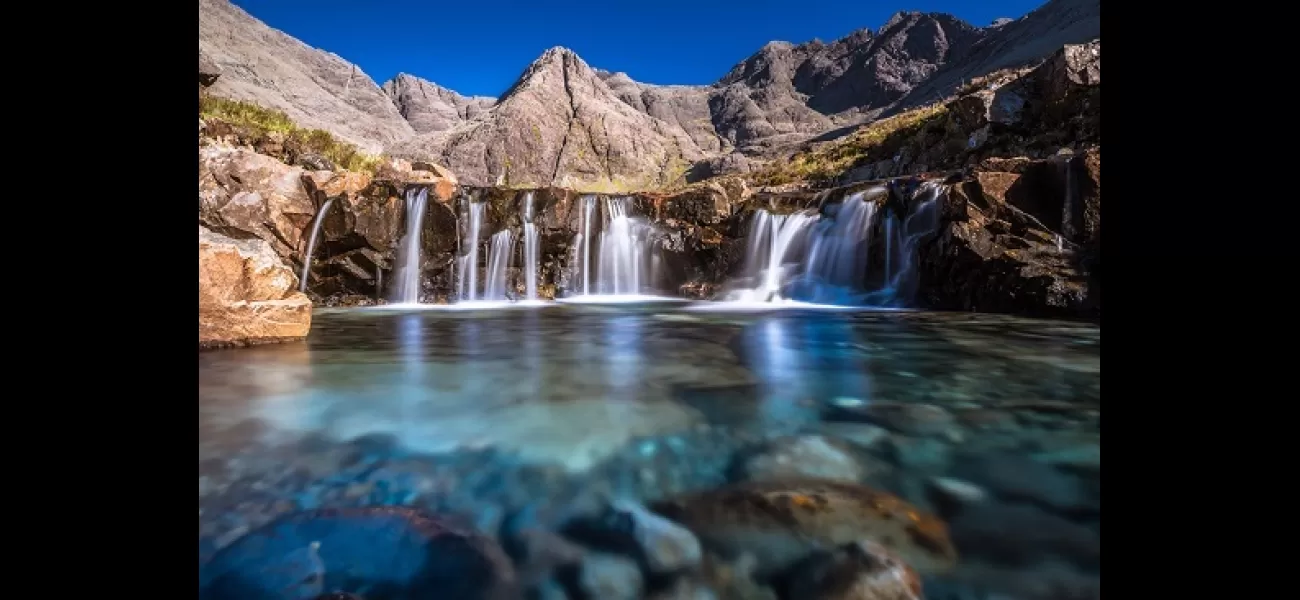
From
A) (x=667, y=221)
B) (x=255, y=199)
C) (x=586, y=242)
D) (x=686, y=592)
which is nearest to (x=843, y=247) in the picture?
(x=667, y=221)

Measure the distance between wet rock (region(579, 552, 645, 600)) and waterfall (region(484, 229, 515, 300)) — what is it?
1181 cm

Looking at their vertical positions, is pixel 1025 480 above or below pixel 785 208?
below

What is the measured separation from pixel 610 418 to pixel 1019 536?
1.90 m

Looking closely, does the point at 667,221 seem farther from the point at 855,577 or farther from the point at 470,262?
the point at 855,577

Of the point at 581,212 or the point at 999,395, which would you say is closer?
the point at 999,395

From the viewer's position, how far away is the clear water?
1.95 meters

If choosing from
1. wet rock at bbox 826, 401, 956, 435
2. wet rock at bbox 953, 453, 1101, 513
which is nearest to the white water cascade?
wet rock at bbox 826, 401, 956, 435

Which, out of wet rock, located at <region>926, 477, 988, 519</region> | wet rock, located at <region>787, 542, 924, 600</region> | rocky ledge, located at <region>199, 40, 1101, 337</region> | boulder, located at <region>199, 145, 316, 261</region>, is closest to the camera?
wet rock, located at <region>787, 542, 924, 600</region>

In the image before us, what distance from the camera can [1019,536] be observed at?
5.44 ft

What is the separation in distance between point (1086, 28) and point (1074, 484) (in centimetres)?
6108

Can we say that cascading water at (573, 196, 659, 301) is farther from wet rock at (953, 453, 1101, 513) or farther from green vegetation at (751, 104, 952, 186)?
green vegetation at (751, 104, 952, 186)
